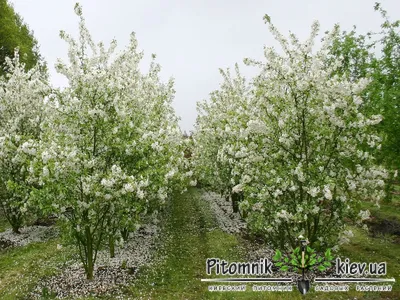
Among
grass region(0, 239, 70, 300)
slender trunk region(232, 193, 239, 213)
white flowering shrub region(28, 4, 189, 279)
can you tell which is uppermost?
white flowering shrub region(28, 4, 189, 279)

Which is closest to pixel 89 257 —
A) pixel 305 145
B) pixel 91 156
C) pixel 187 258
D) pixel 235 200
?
pixel 91 156

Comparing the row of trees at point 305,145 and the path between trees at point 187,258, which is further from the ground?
the row of trees at point 305,145

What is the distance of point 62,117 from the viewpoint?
45.2ft

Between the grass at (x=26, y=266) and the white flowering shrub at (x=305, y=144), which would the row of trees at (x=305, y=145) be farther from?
the grass at (x=26, y=266)

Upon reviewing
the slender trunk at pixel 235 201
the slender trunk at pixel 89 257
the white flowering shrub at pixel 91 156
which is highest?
the white flowering shrub at pixel 91 156

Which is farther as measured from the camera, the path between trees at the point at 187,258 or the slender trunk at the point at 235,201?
the slender trunk at the point at 235,201

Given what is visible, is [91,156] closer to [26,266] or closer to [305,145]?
[26,266]

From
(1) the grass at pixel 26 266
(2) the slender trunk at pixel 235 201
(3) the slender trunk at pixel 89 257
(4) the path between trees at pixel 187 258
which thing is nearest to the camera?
(4) the path between trees at pixel 187 258

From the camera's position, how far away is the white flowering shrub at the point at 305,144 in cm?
1216

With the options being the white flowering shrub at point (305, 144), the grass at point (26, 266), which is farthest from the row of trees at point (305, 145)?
the grass at point (26, 266)

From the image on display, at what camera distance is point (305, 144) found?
1279 cm

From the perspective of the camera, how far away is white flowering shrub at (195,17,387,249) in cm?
1216

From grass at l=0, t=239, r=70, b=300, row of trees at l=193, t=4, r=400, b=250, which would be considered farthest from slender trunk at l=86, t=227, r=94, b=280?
row of trees at l=193, t=4, r=400, b=250

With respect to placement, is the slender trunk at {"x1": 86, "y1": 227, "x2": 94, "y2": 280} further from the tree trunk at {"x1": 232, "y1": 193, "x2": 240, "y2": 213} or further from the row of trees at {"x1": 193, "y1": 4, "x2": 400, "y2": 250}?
the tree trunk at {"x1": 232, "y1": 193, "x2": 240, "y2": 213}
